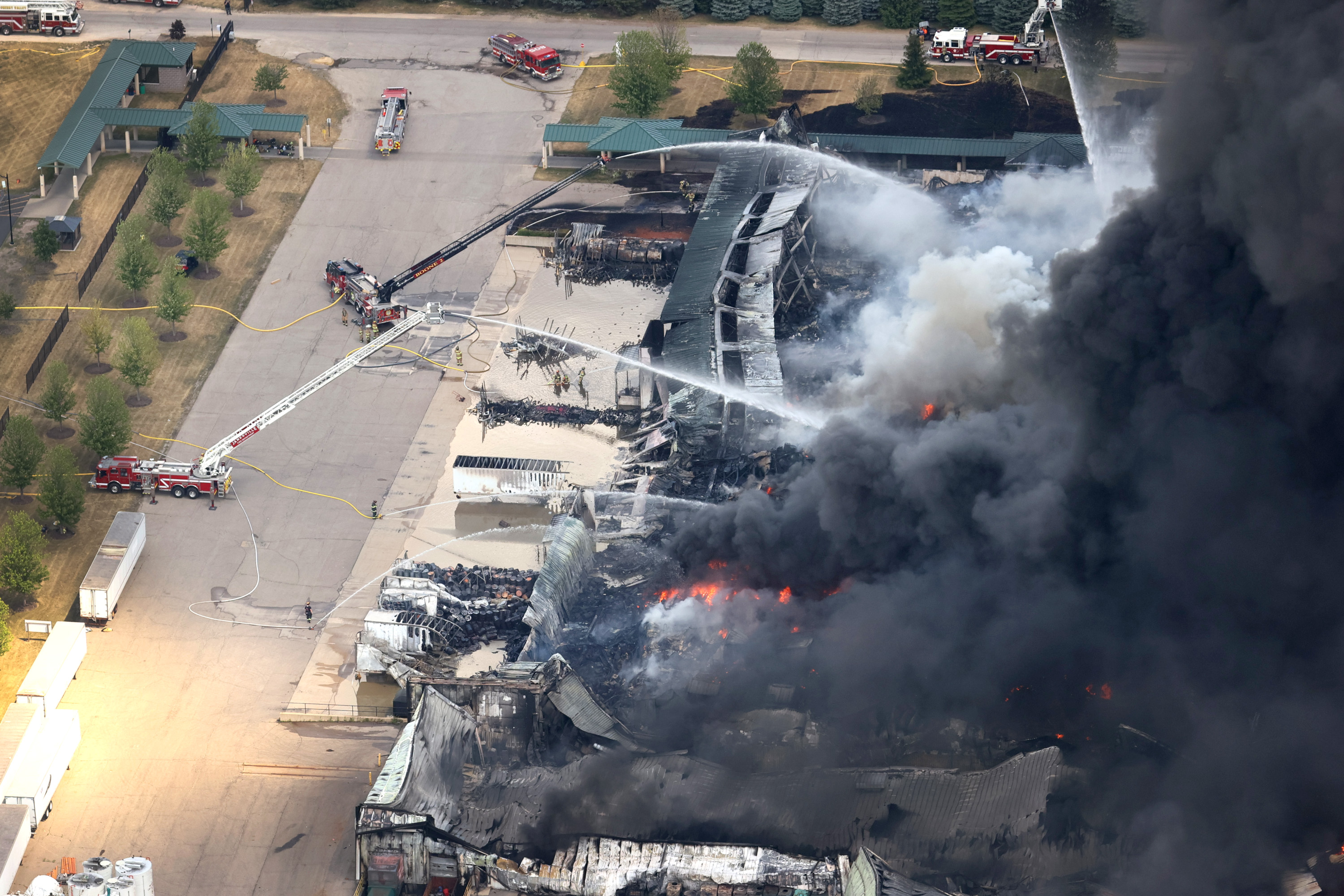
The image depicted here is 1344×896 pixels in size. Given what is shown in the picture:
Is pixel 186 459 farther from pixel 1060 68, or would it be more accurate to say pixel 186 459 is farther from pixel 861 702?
pixel 1060 68

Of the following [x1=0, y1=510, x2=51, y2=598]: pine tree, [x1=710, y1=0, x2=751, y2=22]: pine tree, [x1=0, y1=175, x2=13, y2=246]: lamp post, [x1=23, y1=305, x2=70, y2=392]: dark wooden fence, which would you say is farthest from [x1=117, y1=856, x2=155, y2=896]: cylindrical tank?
[x1=710, y1=0, x2=751, y2=22]: pine tree

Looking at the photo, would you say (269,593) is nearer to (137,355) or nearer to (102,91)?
(137,355)

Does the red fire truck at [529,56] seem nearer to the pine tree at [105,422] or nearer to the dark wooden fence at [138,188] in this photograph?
the dark wooden fence at [138,188]

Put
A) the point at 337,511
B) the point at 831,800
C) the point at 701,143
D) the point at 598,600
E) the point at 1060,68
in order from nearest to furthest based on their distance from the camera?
the point at 831,800 → the point at 598,600 → the point at 337,511 → the point at 701,143 → the point at 1060,68

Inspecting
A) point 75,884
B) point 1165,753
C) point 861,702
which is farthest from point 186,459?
point 1165,753

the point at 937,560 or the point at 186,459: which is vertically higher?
the point at 937,560

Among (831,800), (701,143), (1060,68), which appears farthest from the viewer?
(1060,68)

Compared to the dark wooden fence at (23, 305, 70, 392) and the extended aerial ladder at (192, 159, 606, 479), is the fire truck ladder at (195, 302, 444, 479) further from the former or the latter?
the dark wooden fence at (23, 305, 70, 392)
